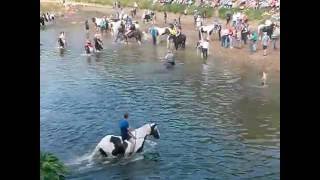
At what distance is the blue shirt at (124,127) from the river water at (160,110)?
0.03 metres

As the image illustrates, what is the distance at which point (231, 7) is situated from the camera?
3.39m

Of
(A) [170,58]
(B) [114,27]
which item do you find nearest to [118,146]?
(A) [170,58]

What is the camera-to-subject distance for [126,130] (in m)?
3.28

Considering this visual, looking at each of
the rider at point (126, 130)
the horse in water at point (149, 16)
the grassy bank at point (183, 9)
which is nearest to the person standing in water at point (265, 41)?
the grassy bank at point (183, 9)

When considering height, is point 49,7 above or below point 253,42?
above

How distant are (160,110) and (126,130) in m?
0.24

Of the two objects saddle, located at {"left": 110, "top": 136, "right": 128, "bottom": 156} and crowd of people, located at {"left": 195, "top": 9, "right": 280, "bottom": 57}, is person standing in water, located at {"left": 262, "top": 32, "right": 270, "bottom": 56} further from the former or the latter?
saddle, located at {"left": 110, "top": 136, "right": 128, "bottom": 156}

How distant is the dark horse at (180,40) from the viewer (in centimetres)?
341

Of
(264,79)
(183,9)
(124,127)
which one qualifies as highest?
(183,9)

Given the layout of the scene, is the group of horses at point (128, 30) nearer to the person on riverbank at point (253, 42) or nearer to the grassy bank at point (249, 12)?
the grassy bank at point (249, 12)

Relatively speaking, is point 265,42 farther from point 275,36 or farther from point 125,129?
point 125,129

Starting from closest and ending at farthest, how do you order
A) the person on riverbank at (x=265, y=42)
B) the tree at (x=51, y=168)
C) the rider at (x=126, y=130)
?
the tree at (x=51, y=168) → the rider at (x=126, y=130) → the person on riverbank at (x=265, y=42)

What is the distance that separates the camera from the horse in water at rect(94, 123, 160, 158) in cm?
323
